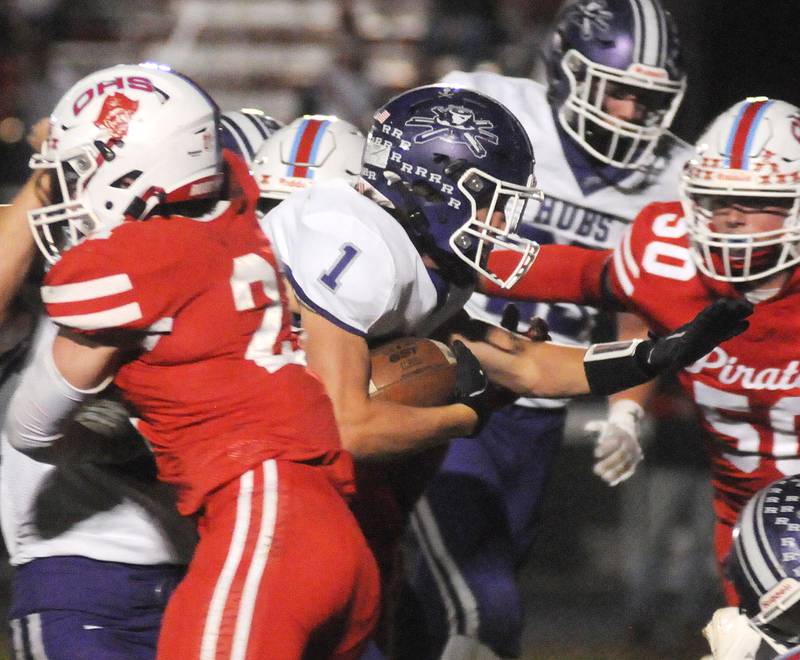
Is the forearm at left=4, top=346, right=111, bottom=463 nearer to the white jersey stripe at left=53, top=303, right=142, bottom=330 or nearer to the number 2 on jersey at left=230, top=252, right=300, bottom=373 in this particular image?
the white jersey stripe at left=53, top=303, right=142, bottom=330

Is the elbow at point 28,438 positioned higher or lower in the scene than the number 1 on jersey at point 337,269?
lower

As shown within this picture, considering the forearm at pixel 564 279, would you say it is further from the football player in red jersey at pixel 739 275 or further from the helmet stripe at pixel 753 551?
the helmet stripe at pixel 753 551

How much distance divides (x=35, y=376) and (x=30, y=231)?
47 centimetres

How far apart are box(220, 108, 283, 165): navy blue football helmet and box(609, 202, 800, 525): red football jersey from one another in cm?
106

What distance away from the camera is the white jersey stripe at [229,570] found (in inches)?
91.4

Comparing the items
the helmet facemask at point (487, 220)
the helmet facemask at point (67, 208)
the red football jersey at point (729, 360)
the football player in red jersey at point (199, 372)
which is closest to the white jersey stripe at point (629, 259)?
the red football jersey at point (729, 360)

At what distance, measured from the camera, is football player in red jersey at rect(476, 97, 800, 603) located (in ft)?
11.1

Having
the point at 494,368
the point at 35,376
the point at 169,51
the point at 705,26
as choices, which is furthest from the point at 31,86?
the point at 35,376

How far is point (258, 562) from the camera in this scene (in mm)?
2371

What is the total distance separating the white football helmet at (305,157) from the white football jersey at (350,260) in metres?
0.70

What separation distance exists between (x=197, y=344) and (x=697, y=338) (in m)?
1.15

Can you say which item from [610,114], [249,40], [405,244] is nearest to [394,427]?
[405,244]

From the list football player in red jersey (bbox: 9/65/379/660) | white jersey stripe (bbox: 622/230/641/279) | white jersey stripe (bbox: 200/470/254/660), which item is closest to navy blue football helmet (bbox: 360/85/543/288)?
football player in red jersey (bbox: 9/65/379/660)

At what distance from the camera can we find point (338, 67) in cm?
709
